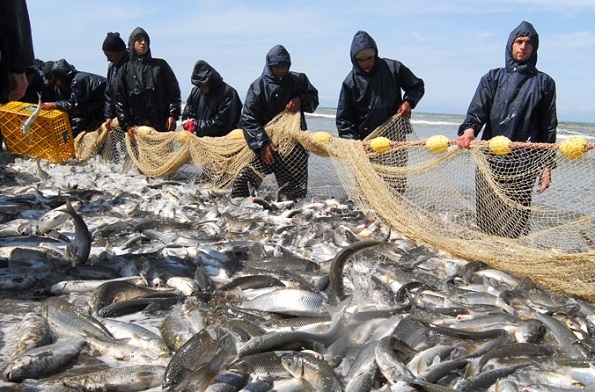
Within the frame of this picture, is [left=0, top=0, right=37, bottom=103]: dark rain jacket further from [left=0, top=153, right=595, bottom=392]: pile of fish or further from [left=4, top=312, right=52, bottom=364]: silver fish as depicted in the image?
[left=4, top=312, right=52, bottom=364]: silver fish

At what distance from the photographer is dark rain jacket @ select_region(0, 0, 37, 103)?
14.0ft

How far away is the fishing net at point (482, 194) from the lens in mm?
4797

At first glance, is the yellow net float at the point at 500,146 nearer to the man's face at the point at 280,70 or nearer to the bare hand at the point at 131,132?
the man's face at the point at 280,70

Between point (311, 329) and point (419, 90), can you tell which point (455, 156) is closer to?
point (419, 90)

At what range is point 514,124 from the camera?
605 centimetres

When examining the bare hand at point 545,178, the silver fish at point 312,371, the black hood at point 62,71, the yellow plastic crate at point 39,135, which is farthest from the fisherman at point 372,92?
the black hood at point 62,71

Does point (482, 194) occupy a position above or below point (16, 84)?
below

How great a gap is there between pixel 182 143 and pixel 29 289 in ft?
17.4

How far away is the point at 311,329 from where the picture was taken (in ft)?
11.1

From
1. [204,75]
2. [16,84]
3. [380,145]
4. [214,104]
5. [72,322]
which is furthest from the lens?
[214,104]

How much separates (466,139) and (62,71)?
915 centimetres

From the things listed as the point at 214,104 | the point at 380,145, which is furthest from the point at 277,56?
the point at 380,145

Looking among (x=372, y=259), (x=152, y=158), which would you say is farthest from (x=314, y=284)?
(x=152, y=158)

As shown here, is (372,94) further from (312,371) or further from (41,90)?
(41,90)
